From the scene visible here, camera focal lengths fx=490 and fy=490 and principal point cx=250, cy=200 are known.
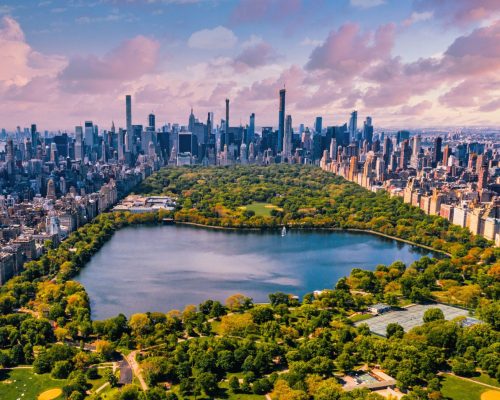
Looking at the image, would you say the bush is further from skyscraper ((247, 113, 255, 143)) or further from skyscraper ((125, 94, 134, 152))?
skyscraper ((247, 113, 255, 143))

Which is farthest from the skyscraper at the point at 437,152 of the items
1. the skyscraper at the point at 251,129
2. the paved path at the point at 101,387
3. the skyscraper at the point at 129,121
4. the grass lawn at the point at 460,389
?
the paved path at the point at 101,387

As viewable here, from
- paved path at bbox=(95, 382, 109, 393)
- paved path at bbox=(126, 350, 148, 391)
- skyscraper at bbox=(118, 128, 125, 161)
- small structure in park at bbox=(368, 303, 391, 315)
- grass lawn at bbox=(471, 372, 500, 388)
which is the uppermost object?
skyscraper at bbox=(118, 128, 125, 161)

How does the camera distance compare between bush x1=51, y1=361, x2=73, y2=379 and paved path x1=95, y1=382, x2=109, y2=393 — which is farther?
bush x1=51, y1=361, x2=73, y2=379

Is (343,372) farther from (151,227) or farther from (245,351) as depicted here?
(151,227)

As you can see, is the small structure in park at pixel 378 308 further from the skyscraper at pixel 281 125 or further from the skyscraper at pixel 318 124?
the skyscraper at pixel 318 124

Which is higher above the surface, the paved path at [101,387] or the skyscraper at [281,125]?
the skyscraper at [281,125]

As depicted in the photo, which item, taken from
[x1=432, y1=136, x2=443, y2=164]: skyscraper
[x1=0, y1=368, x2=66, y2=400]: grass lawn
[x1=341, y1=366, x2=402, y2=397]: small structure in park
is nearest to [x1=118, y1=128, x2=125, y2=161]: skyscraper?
[x1=432, y1=136, x2=443, y2=164]: skyscraper
